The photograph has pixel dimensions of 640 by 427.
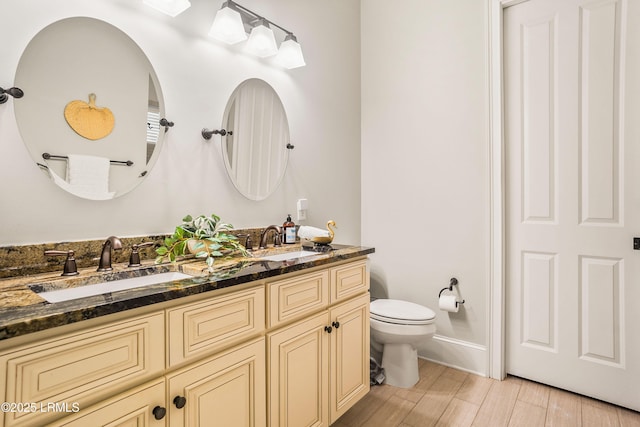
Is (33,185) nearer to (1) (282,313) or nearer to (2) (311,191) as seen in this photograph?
(1) (282,313)

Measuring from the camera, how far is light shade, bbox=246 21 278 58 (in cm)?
180

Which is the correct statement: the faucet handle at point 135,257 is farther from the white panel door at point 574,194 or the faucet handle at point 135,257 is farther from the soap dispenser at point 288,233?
the white panel door at point 574,194

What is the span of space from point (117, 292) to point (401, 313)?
1632 mm

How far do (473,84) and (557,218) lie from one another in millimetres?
995

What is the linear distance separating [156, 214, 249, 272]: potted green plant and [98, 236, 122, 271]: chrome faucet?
0.17 meters

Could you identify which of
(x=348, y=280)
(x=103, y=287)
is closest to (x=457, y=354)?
(x=348, y=280)

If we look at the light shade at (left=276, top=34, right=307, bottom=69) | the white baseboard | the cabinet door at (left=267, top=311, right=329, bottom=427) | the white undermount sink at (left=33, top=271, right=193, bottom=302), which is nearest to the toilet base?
the white baseboard

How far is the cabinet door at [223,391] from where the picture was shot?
94cm

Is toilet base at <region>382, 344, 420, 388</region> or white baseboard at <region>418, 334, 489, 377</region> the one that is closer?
→ toilet base at <region>382, 344, 420, 388</region>

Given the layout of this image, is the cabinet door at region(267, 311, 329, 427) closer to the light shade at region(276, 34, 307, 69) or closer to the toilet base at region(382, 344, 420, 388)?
the toilet base at region(382, 344, 420, 388)

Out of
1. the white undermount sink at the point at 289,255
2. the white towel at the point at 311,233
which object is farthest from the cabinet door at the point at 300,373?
the white towel at the point at 311,233

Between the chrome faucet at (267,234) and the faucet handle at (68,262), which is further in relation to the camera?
the chrome faucet at (267,234)

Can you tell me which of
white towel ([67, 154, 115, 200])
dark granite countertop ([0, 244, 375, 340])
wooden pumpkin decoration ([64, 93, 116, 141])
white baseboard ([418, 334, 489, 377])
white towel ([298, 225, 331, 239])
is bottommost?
white baseboard ([418, 334, 489, 377])

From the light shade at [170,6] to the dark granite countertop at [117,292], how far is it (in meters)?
1.07
